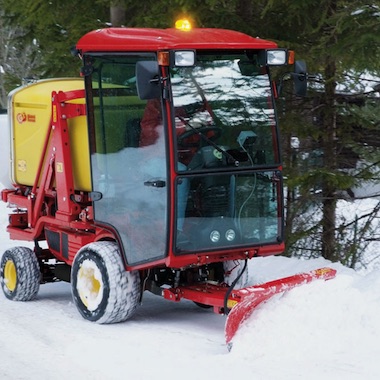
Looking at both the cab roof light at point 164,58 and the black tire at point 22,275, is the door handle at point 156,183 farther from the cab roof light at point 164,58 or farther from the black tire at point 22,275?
the black tire at point 22,275

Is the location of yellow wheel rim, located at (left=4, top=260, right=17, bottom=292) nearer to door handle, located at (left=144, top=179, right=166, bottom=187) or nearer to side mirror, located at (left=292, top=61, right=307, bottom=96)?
door handle, located at (left=144, top=179, right=166, bottom=187)

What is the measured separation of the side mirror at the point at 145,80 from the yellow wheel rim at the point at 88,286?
5.54 feet

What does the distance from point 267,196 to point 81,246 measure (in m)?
1.72

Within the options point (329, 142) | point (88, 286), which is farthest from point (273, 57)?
point (329, 142)

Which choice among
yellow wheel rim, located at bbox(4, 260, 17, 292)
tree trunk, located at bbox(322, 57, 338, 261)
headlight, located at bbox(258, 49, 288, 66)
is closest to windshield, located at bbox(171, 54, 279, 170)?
headlight, located at bbox(258, 49, 288, 66)

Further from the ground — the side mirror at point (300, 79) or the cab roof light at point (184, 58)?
the cab roof light at point (184, 58)

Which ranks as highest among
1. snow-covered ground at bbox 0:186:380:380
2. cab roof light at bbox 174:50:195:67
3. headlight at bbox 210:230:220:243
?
cab roof light at bbox 174:50:195:67

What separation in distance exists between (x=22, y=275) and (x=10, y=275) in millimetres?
328

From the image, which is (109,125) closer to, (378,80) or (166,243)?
(166,243)

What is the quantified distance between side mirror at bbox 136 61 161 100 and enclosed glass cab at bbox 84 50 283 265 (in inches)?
0.4

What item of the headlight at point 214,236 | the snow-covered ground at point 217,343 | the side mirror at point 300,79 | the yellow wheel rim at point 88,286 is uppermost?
the side mirror at point 300,79

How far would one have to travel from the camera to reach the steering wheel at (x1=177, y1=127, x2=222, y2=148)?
6.70 meters

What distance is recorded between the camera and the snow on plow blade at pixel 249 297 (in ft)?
20.7

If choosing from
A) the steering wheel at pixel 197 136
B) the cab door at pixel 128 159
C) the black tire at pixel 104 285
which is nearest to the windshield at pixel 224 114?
the steering wheel at pixel 197 136
